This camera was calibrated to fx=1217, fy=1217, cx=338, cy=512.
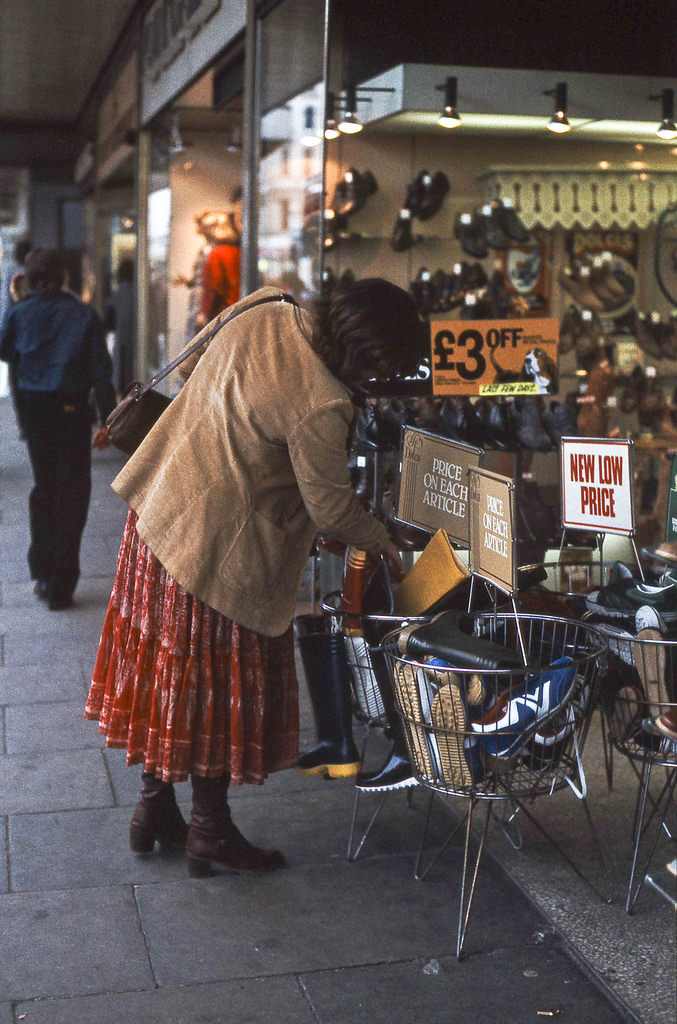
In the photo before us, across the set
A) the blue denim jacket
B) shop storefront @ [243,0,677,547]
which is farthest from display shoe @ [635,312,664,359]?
the blue denim jacket

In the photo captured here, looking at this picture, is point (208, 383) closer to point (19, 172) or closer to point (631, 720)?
point (631, 720)

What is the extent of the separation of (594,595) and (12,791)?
6.60 feet

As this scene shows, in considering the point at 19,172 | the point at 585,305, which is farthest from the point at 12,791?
the point at 19,172

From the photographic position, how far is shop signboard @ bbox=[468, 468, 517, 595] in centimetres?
303

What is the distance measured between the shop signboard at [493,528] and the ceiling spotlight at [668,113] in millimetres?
4537

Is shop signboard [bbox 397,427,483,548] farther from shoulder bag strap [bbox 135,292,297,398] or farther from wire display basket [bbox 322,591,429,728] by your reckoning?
shoulder bag strap [bbox 135,292,297,398]

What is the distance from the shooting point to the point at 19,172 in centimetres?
2353

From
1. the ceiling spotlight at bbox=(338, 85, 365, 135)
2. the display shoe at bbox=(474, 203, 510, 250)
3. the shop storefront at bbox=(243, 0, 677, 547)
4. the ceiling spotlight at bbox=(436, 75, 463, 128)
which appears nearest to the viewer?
the ceiling spotlight at bbox=(338, 85, 365, 135)

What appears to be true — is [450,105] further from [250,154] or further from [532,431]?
[532,431]

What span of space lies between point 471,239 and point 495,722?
513 centimetres

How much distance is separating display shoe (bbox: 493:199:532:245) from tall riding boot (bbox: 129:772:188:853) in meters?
4.99

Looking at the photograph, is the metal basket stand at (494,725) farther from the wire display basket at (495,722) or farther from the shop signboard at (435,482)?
the shop signboard at (435,482)

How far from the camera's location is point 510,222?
7594 millimetres

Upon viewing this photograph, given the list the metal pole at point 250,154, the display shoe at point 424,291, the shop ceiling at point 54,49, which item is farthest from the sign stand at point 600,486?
the shop ceiling at point 54,49
